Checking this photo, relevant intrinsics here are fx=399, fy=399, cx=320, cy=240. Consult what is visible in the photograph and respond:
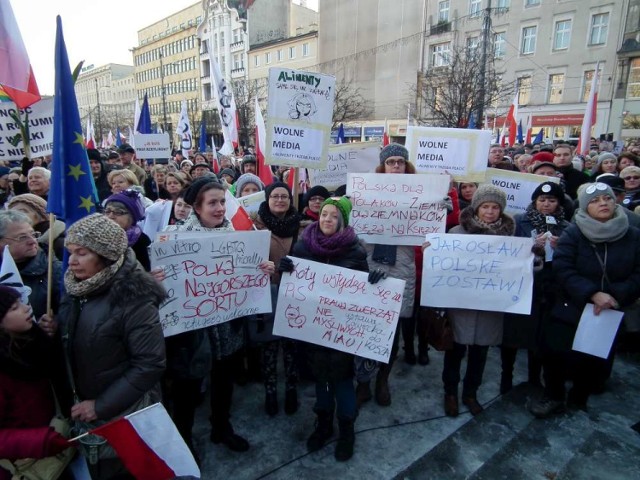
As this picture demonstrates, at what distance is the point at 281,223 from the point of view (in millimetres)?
3355

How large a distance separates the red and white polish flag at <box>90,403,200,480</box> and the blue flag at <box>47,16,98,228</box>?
1.31 metres

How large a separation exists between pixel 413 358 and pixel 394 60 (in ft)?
128

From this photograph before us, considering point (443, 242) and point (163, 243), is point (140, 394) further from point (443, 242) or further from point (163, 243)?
point (443, 242)

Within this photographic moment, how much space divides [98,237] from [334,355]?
5.72 feet

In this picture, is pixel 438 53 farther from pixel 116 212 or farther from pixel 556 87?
pixel 116 212

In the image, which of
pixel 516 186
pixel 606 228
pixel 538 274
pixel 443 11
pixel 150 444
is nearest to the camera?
pixel 150 444

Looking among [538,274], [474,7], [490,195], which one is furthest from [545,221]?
[474,7]

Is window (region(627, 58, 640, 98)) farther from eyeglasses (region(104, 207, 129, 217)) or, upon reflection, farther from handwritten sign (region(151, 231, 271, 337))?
eyeglasses (region(104, 207, 129, 217))

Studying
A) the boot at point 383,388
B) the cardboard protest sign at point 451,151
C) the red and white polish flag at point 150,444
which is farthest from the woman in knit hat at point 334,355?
the cardboard protest sign at point 451,151

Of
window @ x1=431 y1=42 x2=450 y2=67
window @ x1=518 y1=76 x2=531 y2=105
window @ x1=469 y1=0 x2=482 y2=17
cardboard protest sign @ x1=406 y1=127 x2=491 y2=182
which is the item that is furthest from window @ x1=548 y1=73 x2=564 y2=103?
cardboard protest sign @ x1=406 y1=127 x2=491 y2=182

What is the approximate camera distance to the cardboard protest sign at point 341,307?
2.90m

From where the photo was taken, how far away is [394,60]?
125ft

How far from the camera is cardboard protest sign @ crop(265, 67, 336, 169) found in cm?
404

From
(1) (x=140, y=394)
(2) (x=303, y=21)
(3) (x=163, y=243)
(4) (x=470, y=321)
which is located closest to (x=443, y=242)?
(4) (x=470, y=321)
